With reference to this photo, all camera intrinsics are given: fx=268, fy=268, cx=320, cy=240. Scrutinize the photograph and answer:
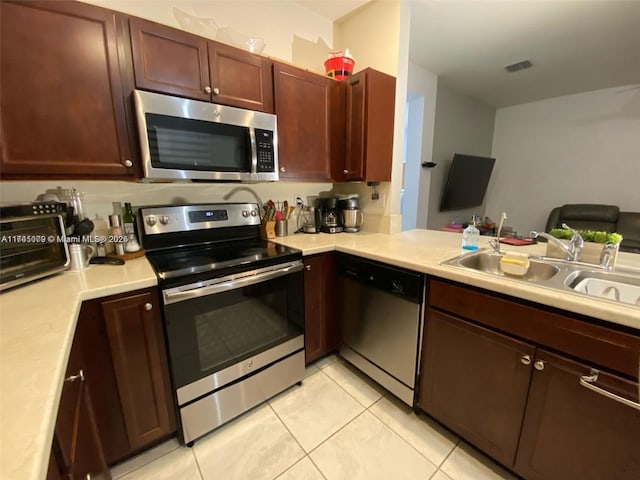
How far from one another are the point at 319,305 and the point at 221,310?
0.67m

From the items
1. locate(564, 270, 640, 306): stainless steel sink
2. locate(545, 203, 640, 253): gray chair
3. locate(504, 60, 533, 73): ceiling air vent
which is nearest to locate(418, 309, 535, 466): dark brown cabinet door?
locate(564, 270, 640, 306): stainless steel sink

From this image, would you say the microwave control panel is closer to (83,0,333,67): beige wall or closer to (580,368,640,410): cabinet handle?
(83,0,333,67): beige wall

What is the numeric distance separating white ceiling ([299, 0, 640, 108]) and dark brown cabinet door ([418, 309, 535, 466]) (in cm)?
235

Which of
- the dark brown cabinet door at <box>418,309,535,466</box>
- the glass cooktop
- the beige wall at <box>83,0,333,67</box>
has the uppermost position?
the beige wall at <box>83,0,333,67</box>

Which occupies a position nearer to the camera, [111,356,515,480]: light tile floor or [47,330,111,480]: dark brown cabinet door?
[47,330,111,480]: dark brown cabinet door

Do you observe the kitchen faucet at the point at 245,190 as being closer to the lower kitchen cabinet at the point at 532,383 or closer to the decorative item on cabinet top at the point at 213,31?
the decorative item on cabinet top at the point at 213,31

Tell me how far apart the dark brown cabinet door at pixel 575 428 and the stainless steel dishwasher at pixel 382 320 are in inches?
19.9

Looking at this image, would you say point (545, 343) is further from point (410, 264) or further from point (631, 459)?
point (410, 264)

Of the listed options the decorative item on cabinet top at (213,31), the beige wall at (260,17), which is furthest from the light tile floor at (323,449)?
the beige wall at (260,17)

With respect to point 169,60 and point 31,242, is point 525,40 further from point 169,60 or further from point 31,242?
point 31,242

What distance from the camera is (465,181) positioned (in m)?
4.00

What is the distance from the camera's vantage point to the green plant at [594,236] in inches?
48.5

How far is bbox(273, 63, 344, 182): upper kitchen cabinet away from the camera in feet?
5.67

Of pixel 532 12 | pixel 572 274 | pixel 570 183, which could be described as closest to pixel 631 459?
pixel 572 274
